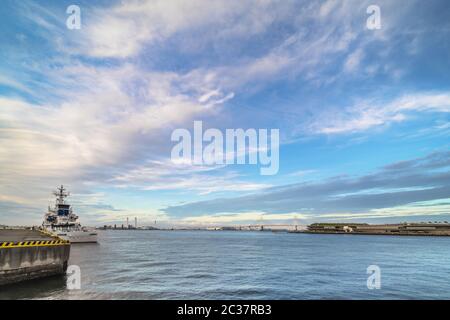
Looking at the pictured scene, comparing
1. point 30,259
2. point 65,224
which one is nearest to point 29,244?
point 30,259

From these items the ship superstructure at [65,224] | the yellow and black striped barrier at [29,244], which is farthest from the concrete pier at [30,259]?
the ship superstructure at [65,224]

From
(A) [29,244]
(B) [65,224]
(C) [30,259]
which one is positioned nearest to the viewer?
(A) [29,244]

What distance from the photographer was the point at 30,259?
26.4m

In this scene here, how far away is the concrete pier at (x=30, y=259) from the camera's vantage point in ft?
78.2

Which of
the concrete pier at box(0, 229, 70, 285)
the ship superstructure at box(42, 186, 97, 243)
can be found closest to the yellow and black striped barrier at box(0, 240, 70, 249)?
the concrete pier at box(0, 229, 70, 285)

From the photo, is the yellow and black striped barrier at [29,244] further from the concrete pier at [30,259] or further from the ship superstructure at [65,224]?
the ship superstructure at [65,224]

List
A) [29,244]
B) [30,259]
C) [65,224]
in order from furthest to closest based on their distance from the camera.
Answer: [65,224] < [30,259] < [29,244]

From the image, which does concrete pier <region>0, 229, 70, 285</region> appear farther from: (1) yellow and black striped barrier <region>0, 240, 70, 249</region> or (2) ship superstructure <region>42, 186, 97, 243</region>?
(2) ship superstructure <region>42, 186, 97, 243</region>

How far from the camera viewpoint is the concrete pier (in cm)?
2384

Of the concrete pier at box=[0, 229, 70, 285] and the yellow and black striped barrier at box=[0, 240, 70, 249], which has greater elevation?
the yellow and black striped barrier at box=[0, 240, 70, 249]

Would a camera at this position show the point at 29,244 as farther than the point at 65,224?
No

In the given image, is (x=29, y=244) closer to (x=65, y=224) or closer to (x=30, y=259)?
(x=30, y=259)

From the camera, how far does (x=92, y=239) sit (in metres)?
91.0
